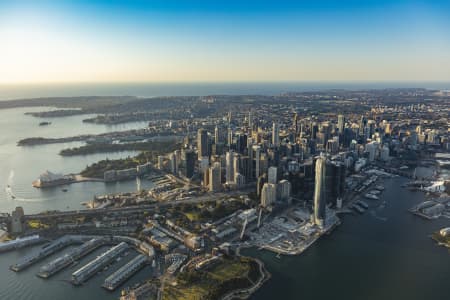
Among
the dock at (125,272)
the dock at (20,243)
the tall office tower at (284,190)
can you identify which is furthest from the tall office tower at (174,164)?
the dock at (125,272)

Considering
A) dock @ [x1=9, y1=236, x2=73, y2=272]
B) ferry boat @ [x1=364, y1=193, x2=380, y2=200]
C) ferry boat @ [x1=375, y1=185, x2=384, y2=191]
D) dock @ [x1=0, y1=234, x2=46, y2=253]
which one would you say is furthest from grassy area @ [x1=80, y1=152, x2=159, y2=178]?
ferry boat @ [x1=375, y1=185, x2=384, y2=191]

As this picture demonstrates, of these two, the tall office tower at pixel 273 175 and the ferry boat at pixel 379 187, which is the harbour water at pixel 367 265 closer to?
the ferry boat at pixel 379 187

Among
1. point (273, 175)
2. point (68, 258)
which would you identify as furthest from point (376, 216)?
point (68, 258)

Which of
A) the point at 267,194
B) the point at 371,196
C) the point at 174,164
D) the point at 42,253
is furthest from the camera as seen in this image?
the point at 174,164

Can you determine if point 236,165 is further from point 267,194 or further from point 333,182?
point 333,182

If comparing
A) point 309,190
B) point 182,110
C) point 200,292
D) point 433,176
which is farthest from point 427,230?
point 182,110

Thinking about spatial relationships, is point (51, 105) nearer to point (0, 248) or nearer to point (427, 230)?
point (0, 248)
